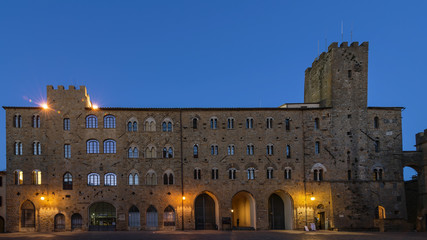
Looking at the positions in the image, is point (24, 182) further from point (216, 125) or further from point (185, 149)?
point (216, 125)

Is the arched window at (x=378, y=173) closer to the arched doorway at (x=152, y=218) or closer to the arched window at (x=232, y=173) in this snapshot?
the arched window at (x=232, y=173)

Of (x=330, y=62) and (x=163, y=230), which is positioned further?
(x=330, y=62)

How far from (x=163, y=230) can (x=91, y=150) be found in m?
12.0

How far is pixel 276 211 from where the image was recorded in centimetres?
5225

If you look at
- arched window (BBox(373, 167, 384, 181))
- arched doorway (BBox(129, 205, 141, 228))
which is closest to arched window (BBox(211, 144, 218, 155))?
arched doorway (BBox(129, 205, 141, 228))

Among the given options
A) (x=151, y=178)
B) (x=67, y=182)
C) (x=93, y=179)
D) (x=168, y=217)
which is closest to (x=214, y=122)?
(x=151, y=178)

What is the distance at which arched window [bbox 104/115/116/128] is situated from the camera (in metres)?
48.4

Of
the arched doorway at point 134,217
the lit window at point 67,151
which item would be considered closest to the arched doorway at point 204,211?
the arched doorway at point 134,217

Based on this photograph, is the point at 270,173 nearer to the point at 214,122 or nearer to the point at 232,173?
the point at 232,173

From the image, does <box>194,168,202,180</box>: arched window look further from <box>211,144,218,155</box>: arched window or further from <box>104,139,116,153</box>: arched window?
<box>104,139,116,153</box>: arched window

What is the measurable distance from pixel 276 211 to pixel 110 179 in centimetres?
2027

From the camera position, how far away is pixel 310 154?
49344 millimetres

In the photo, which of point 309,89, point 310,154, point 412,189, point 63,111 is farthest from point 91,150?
point 412,189

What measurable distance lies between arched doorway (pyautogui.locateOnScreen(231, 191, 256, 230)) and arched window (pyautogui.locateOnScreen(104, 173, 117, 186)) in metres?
14.9
